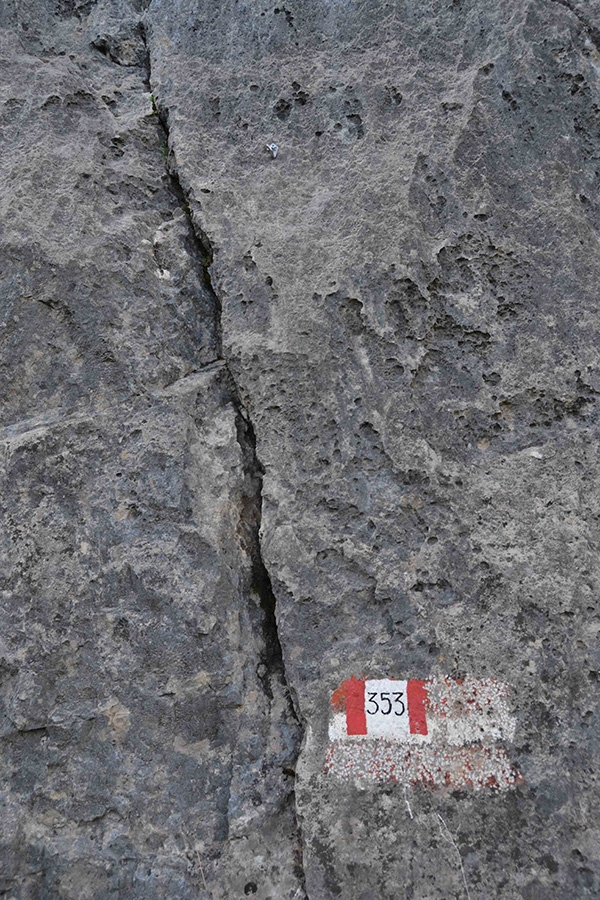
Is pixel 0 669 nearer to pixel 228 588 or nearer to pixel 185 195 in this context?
pixel 228 588

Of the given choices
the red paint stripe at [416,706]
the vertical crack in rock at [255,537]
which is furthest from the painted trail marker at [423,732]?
the vertical crack in rock at [255,537]

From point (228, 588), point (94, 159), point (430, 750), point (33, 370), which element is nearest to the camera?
point (430, 750)

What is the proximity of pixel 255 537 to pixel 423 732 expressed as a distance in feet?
2.38

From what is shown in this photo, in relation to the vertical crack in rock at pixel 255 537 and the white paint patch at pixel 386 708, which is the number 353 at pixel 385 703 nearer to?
the white paint patch at pixel 386 708

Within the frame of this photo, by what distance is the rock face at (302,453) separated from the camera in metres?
1.86

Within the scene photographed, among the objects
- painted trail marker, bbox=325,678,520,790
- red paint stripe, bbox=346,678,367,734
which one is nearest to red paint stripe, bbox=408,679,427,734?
painted trail marker, bbox=325,678,520,790

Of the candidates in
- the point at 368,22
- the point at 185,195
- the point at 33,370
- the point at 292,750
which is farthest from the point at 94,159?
the point at 292,750

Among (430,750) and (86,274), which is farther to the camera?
(86,274)

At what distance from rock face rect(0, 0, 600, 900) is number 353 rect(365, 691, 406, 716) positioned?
0.01 m

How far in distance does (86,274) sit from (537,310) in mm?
1425

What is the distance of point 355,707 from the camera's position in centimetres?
190

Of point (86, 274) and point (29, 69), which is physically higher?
point (29, 69)

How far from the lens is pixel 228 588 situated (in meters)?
2.02

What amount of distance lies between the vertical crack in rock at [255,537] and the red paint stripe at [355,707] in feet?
0.53
